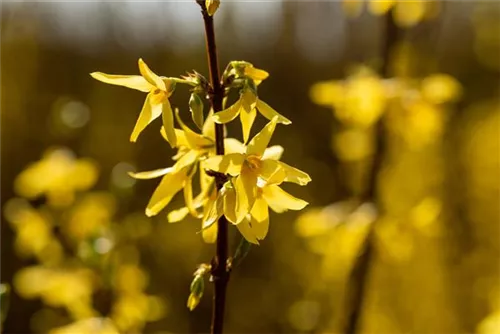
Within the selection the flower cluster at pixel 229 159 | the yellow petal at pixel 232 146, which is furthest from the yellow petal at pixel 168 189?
the yellow petal at pixel 232 146

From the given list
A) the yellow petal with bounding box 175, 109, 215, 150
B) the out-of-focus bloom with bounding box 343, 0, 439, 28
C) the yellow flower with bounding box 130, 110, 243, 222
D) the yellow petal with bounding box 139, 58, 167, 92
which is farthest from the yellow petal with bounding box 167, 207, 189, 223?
the out-of-focus bloom with bounding box 343, 0, 439, 28

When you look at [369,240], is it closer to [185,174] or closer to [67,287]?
[67,287]

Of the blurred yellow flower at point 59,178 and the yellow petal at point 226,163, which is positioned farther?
the blurred yellow flower at point 59,178

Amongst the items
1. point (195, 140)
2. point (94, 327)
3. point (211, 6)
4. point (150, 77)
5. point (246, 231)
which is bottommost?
point (94, 327)

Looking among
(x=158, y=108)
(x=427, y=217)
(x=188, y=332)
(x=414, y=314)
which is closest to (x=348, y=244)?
(x=427, y=217)

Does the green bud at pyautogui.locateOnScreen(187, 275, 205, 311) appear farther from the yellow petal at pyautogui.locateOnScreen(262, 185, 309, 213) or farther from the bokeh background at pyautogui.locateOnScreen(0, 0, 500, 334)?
the bokeh background at pyautogui.locateOnScreen(0, 0, 500, 334)

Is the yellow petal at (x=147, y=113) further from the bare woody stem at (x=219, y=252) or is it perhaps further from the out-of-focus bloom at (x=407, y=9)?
the out-of-focus bloom at (x=407, y=9)

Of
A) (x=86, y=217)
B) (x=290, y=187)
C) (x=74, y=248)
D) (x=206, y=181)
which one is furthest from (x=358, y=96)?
(x=290, y=187)

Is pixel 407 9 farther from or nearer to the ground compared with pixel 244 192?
farther from the ground
